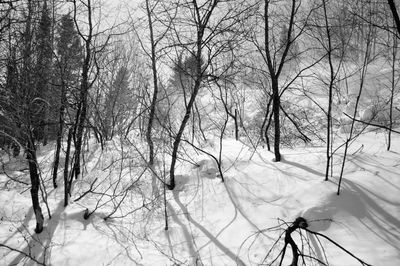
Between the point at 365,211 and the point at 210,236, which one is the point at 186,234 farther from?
the point at 365,211

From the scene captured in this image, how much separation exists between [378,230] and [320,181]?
45.9 inches

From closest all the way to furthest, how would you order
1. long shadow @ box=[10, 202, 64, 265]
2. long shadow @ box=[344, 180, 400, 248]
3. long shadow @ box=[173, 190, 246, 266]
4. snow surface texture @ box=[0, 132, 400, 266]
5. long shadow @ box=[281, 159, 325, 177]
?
1. long shadow @ box=[344, 180, 400, 248]
2. snow surface texture @ box=[0, 132, 400, 266]
3. long shadow @ box=[173, 190, 246, 266]
4. long shadow @ box=[10, 202, 64, 265]
5. long shadow @ box=[281, 159, 325, 177]

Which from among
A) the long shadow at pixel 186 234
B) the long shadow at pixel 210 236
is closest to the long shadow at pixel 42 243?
the long shadow at pixel 186 234

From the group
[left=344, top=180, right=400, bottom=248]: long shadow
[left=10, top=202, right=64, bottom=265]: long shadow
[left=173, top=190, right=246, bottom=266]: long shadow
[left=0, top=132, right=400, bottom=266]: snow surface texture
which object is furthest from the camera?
[left=10, top=202, right=64, bottom=265]: long shadow

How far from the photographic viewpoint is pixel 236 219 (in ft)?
15.5

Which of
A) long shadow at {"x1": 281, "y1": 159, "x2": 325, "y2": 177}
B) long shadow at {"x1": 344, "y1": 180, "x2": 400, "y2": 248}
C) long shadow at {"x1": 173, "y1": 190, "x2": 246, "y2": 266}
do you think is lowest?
long shadow at {"x1": 173, "y1": 190, "x2": 246, "y2": 266}

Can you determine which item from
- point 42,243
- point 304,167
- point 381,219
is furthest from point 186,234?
point 381,219

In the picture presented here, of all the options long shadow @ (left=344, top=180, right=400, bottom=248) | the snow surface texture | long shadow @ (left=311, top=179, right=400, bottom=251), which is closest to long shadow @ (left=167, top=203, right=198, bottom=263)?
the snow surface texture

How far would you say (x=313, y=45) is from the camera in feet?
20.2

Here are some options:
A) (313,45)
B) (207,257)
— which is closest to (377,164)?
(313,45)

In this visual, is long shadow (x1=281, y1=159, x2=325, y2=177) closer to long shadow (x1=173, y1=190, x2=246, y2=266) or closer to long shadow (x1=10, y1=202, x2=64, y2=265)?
long shadow (x1=173, y1=190, x2=246, y2=266)

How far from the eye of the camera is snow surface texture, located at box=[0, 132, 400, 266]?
3.76 metres

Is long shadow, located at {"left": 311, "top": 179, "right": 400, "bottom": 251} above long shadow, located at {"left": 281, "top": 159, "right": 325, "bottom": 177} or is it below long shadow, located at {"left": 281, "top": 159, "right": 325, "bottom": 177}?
below

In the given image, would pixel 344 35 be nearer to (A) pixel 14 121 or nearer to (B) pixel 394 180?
(B) pixel 394 180
